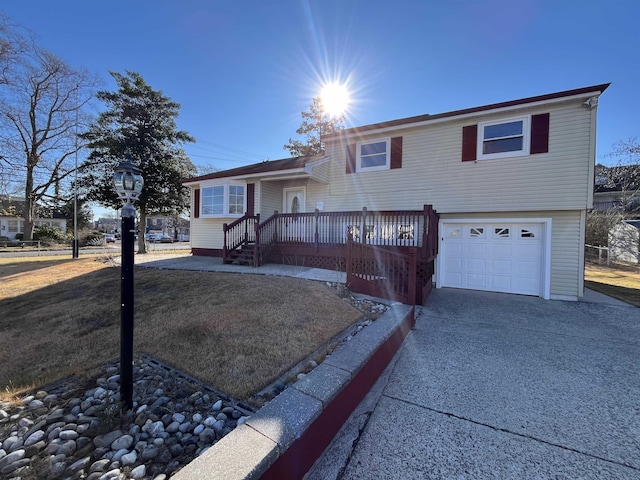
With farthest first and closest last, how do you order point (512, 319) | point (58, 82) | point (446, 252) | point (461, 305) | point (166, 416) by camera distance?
point (58, 82)
point (446, 252)
point (461, 305)
point (512, 319)
point (166, 416)

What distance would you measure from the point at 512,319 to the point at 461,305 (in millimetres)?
1052

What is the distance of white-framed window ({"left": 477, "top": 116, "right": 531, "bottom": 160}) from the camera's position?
24.2 ft

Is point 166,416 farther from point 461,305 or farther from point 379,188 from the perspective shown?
point 379,188

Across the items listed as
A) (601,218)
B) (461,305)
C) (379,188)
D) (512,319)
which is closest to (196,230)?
(379,188)

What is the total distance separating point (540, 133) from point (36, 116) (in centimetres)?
3328

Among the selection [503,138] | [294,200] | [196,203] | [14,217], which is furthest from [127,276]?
[14,217]

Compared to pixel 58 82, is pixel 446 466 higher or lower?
lower

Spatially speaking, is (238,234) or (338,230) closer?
(338,230)

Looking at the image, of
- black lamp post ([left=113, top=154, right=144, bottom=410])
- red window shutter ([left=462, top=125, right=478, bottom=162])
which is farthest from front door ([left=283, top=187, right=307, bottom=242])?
black lamp post ([left=113, top=154, right=144, bottom=410])

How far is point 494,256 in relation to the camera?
7.82 meters

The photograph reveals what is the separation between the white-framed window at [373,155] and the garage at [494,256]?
2.96m

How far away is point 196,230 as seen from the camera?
12.6 meters

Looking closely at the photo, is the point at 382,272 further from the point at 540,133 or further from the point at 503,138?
the point at 540,133

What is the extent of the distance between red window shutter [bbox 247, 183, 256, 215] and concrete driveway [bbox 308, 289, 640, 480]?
27.1 feet
